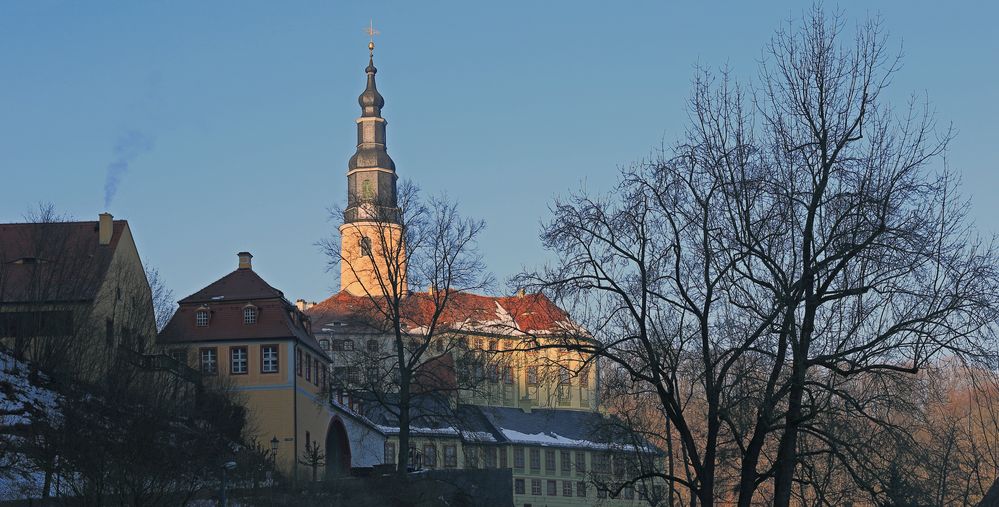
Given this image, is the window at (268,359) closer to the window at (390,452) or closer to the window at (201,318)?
the window at (201,318)

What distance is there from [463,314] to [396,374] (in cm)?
1303

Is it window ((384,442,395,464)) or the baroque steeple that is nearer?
window ((384,442,395,464))

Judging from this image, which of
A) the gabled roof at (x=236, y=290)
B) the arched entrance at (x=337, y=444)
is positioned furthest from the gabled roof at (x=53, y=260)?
the arched entrance at (x=337, y=444)

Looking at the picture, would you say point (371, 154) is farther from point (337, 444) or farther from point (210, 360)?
point (210, 360)

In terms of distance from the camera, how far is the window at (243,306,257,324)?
214 feet

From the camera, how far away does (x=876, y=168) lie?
20.4 meters

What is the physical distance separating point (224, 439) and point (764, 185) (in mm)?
37627

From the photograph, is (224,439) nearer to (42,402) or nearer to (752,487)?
(42,402)

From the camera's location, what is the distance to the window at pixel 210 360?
64312 mm

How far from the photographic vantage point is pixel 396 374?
4888 cm

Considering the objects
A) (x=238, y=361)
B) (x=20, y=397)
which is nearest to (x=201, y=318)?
(x=238, y=361)

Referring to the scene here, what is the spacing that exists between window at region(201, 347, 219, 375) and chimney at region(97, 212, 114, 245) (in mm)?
7433

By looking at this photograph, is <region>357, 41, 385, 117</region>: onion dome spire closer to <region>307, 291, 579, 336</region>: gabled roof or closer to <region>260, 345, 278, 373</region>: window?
<region>307, 291, 579, 336</region>: gabled roof

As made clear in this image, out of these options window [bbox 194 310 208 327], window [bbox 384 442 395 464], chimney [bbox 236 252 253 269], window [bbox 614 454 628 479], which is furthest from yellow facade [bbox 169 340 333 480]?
window [bbox 614 454 628 479]
